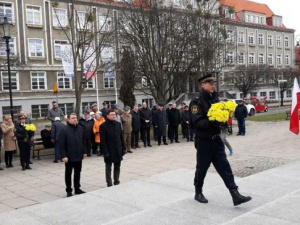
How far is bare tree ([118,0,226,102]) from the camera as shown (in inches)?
826

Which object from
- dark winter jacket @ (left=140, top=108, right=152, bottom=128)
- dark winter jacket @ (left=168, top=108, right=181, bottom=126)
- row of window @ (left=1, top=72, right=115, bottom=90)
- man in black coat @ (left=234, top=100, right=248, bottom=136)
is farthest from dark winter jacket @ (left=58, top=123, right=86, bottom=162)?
row of window @ (left=1, top=72, right=115, bottom=90)

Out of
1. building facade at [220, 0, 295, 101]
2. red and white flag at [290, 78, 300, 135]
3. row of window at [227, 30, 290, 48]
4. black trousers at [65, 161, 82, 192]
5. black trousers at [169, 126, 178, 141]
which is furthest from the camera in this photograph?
building facade at [220, 0, 295, 101]

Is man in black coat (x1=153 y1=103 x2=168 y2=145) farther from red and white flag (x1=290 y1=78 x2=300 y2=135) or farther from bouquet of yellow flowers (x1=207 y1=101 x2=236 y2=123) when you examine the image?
bouquet of yellow flowers (x1=207 y1=101 x2=236 y2=123)

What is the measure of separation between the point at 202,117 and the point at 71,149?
10.5 feet

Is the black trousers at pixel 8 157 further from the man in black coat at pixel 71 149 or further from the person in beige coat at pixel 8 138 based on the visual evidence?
the man in black coat at pixel 71 149

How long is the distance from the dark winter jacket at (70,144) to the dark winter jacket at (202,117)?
297 cm

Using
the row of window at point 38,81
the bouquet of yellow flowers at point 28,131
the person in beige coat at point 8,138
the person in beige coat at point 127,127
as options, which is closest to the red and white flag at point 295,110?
the person in beige coat at point 127,127

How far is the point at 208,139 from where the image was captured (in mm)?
5441

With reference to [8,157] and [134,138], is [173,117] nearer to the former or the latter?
[134,138]

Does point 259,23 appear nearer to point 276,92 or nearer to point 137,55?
point 276,92

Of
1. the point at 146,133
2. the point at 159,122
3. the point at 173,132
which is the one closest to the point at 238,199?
the point at 146,133

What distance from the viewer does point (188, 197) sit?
20.1 ft

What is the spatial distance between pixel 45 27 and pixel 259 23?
1513 inches

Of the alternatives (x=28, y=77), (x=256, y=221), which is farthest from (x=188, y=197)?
(x=28, y=77)
